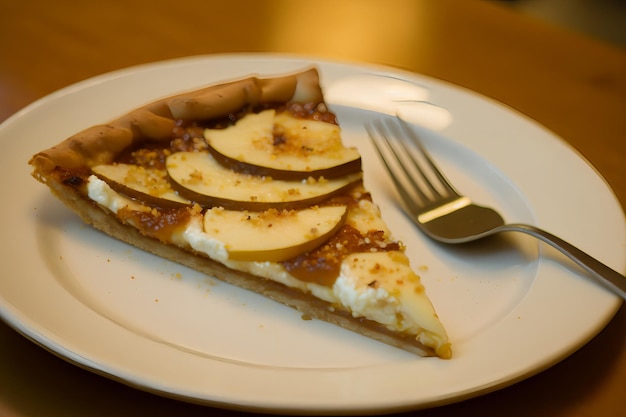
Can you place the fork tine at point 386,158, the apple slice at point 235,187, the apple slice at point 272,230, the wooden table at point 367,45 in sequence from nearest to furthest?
the apple slice at point 272,230 < the apple slice at point 235,187 < the fork tine at point 386,158 < the wooden table at point 367,45

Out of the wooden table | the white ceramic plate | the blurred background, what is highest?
the blurred background

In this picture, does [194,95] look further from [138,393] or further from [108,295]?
[138,393]

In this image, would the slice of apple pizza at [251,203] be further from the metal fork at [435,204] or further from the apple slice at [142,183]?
the metal fork at [435,204]

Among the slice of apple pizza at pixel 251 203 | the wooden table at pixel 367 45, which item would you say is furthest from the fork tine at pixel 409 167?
the wooden table at pixel 367 45

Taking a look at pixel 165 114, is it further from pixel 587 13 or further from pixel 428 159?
pixel 587 13

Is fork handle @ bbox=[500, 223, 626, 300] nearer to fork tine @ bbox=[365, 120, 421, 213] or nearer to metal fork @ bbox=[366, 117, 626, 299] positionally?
metal fork @ bbox=[366, 117, 626, 299]

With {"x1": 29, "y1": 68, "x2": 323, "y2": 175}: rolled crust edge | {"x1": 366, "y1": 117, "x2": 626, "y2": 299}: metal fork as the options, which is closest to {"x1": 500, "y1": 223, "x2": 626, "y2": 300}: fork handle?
{"x1": 366, "y1": 117, "x2": 626, "y2": 299}: metal fork

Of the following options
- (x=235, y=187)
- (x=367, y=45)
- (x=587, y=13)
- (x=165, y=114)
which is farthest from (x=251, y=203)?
(x=587, y=13)
